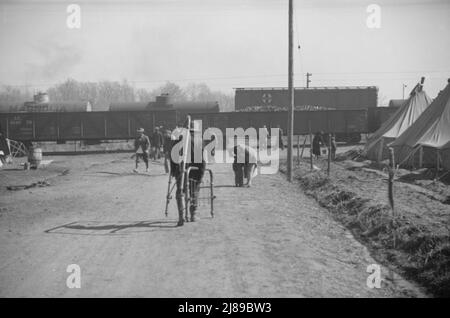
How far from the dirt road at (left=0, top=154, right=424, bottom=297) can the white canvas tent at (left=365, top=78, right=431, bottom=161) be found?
10.8 metres

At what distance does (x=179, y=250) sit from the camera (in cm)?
690

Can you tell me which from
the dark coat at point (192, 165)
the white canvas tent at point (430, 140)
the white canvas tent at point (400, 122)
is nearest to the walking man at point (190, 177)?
the dark coat at point (192, 165)

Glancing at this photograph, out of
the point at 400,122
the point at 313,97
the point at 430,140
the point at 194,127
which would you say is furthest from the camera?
the point at 313,97

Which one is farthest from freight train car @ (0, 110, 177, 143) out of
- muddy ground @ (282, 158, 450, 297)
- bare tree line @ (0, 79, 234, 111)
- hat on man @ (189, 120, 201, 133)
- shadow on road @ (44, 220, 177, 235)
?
bare tree line @ (0, 79, 234, 111)

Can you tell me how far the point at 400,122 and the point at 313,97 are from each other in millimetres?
22843

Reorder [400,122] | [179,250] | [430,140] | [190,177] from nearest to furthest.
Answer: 1. [179,250]
2. [190,177]
3. [430,140]
4. [400,122]

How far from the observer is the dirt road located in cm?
538

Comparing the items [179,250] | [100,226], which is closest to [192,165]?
[100,226]

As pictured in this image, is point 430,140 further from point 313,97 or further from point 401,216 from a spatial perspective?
point 313,97

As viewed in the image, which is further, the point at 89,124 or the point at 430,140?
the point at 89,124

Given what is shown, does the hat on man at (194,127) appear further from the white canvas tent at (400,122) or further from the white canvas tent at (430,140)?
the white canvas tent at (400,122)

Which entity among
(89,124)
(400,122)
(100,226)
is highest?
(400,122)

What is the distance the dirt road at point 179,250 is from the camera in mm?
5383

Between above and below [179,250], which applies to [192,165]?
above
